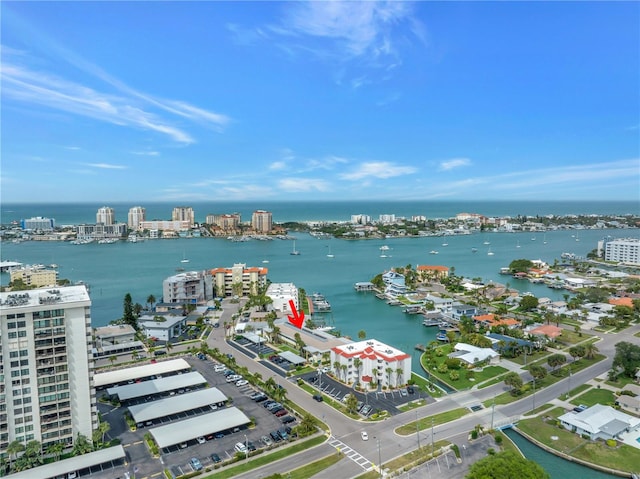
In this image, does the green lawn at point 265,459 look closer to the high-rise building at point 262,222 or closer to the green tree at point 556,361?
the green tree at point 556,361

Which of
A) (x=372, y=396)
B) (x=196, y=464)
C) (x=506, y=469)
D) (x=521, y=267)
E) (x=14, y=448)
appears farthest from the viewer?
(x=521, y=267)

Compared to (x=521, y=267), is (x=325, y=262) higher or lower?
lower

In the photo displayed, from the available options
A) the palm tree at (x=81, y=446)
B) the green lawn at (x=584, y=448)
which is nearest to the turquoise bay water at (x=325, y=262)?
the green lawn at (x=584, y=448)

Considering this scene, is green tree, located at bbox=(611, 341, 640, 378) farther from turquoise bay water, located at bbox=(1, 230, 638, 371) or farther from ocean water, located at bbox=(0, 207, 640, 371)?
turquoise bay water, located at bbox=(1, 230, 638, 371)

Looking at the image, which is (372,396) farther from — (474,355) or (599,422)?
(599,422)

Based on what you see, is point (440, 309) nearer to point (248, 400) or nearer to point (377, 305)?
point (377, 305)

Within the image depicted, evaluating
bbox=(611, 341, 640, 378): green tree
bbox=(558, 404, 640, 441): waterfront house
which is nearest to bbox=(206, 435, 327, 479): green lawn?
bbox=(558, 404, 640, 441): waterfront house

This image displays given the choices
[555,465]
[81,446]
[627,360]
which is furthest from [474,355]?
[81,446]
